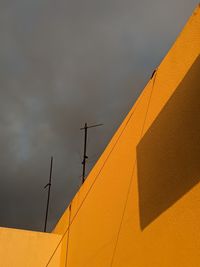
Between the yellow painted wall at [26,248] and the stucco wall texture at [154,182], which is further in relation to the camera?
the yellow painted wall at [26,248]

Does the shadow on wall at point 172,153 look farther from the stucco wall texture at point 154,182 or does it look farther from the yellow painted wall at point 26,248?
the yellow painted wall at point 26,248

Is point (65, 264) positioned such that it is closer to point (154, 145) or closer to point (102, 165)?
point (102, 165)

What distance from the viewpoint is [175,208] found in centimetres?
235

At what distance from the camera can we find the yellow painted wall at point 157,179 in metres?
2.26

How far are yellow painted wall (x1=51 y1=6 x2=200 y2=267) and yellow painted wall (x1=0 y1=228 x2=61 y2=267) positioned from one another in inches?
35.1

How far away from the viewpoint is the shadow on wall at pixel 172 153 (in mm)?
2295

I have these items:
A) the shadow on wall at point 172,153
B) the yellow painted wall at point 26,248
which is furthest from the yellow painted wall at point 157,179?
the yellow painted wall at point 26,248

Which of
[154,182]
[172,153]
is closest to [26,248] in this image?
[154,182]

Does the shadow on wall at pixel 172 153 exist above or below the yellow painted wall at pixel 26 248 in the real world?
above

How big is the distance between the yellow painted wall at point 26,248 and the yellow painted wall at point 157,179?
0.89 metres

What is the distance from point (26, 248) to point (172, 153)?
297 cm

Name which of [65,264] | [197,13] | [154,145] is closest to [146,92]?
[154,145]

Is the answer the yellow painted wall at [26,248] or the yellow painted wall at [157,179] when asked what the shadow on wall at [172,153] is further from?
the yellow painted wall at [26,248]

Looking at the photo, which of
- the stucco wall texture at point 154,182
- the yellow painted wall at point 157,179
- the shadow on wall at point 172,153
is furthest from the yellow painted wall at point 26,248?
the shadow on wall at point 172,153
